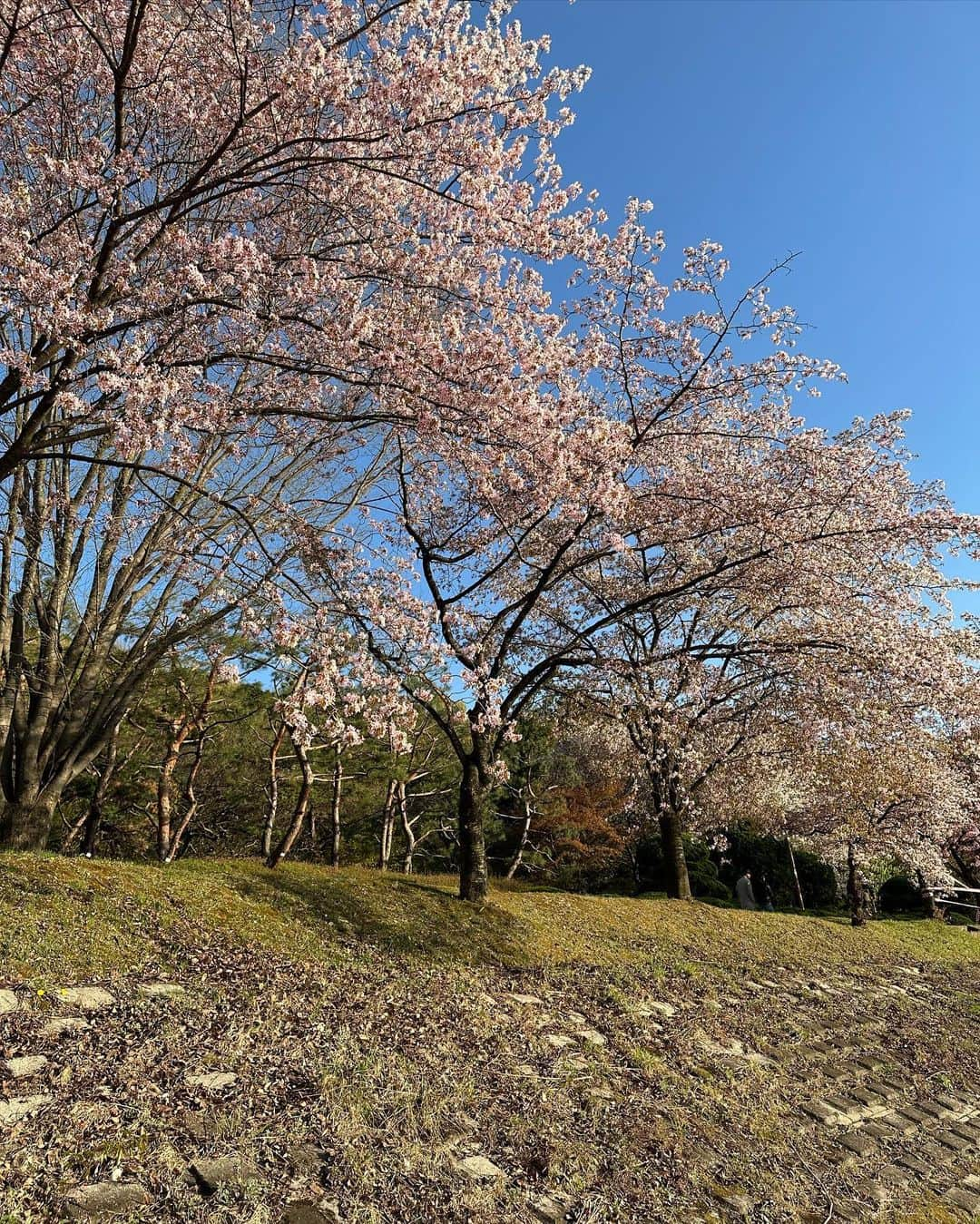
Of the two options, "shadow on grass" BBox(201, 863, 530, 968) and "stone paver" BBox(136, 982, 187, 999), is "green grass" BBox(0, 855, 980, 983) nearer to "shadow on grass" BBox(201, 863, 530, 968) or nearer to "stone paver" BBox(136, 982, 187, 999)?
"shadow on grass" BBox(201, 863, 530, 968)

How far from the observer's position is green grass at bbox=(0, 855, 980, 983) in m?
5.15

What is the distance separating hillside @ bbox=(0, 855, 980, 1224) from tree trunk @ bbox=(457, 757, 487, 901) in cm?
48

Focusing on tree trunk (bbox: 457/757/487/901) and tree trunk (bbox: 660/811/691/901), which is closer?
tree trunk (bbox: 457/757/487/901)

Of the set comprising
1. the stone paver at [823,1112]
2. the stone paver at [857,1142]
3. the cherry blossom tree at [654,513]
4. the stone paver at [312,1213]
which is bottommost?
the stone paver at [857,1142]

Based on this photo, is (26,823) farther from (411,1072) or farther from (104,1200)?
(104,1200)

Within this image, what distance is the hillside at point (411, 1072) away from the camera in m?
3.28

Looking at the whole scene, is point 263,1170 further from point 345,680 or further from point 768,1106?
point 768,1106

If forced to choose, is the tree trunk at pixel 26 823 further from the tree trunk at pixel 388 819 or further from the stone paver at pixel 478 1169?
the tree trunk at pixel 388 819

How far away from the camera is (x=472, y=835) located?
977cm

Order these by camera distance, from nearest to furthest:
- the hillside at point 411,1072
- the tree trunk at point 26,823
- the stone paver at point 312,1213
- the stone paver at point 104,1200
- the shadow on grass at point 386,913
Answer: the stone paver at point 104,1200 < the stone paver at point 312,1213 < the hillside at point 411,1072 < the shadow on grass at point 386,913 < the tree trunk at point 26,823

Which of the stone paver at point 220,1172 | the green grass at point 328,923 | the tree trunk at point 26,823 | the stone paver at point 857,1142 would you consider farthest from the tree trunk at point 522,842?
the stone paver at point 220,1172

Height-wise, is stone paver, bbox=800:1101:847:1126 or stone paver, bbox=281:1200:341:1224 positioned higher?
stone paver, bbox=281:1200:341:1224

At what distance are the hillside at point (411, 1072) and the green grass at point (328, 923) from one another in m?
0.04

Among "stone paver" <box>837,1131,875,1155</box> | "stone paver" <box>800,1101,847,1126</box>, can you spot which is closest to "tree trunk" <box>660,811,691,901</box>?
"stone paver" <box>800,1101,847,1126</box>
